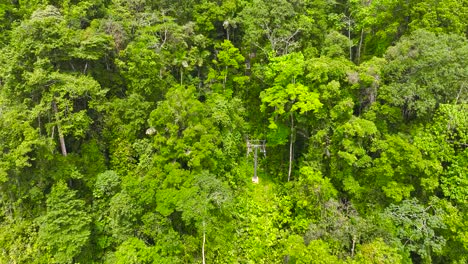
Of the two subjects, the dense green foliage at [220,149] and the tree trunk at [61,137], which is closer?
the dense green foliage at [220,149]

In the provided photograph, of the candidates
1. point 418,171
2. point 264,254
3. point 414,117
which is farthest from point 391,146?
point 264,254

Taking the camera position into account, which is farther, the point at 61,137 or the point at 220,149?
the point at 220,149

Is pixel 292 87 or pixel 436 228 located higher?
pixel 292 87

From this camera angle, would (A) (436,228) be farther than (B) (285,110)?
No

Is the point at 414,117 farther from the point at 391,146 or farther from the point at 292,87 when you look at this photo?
the point at 292,87

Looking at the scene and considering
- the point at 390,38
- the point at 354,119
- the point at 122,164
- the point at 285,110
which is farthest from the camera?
the point at 390,38

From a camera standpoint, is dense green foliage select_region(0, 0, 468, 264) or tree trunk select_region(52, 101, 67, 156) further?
tree trunk select_region(52, 101, 67, 156)

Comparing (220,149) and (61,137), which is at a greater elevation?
(61,137)

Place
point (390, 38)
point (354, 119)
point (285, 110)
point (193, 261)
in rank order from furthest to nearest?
point (390, 38), point (285, 110), point (354, 119), point (193, 261)
